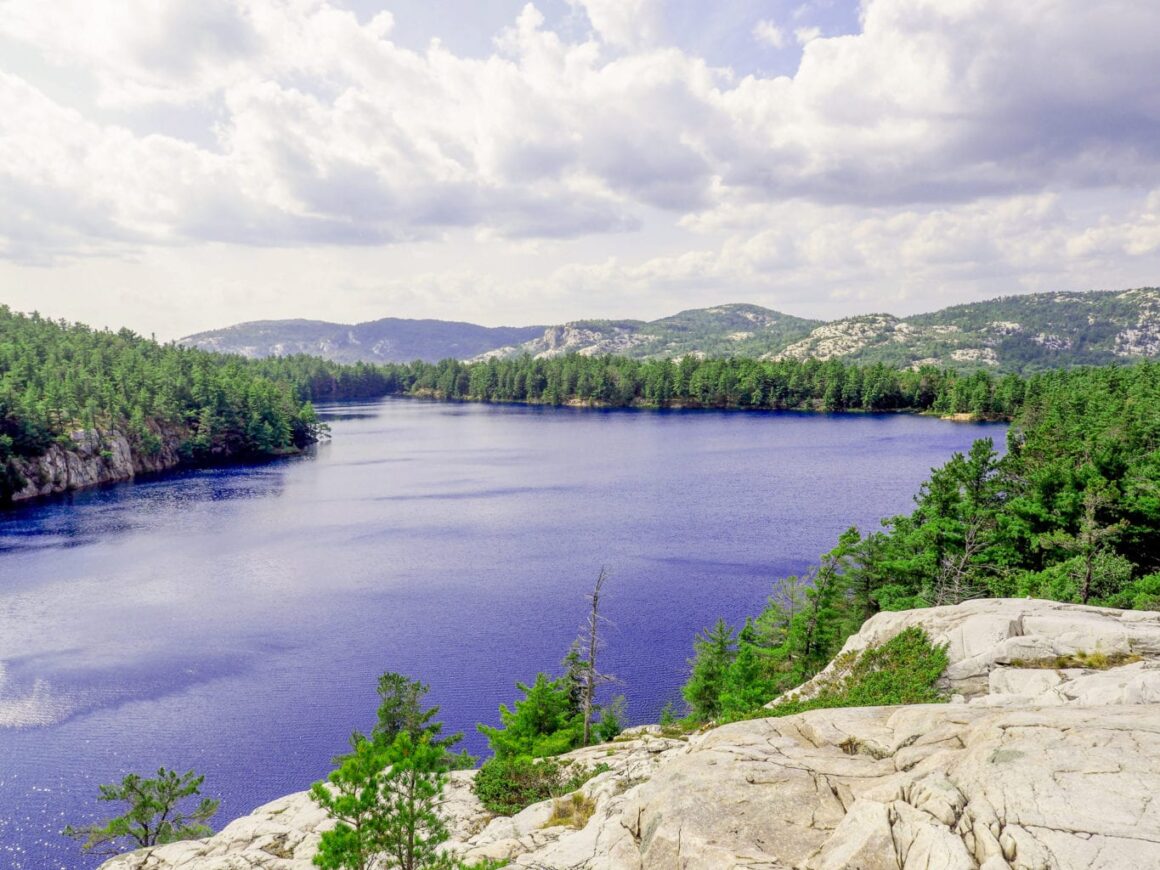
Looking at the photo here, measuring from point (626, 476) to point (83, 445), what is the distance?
286 ft

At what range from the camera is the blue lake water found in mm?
38156

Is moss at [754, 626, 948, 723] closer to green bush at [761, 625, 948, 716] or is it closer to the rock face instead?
green bush at [761, 625, 948, 716]

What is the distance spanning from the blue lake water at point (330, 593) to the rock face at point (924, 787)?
65.0 feet

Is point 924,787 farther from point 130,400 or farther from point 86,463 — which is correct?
point 130,400

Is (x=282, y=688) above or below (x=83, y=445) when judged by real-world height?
below

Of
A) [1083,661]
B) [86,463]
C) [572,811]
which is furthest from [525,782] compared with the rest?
[86,463]

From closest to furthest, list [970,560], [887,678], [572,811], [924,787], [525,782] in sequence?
[924,787] → [572,811] → [887,678] → [525,782] → [970,560]

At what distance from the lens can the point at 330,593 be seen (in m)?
61.1

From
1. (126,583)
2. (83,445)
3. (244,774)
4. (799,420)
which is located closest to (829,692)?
(244,774)

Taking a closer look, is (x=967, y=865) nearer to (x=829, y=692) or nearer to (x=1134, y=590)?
(x=829, y=692)

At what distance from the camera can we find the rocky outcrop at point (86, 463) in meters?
102

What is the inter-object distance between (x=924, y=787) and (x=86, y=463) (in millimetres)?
129787

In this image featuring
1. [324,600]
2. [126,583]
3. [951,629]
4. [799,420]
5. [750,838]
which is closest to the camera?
[750,838]

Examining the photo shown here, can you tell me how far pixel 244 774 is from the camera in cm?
3528
